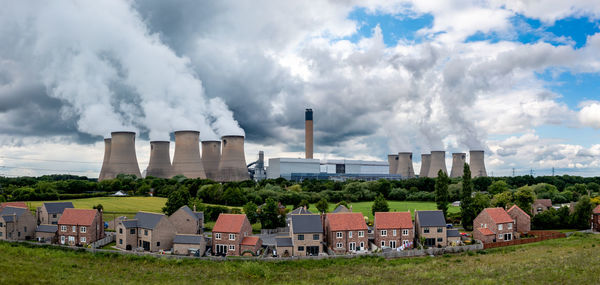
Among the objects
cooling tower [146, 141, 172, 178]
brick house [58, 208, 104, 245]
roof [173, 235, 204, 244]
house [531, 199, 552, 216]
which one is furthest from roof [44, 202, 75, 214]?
house [531, 199, 552, 216]

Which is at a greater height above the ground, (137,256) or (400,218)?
(400,218)

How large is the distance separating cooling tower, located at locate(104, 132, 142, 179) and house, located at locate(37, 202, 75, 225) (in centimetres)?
3914

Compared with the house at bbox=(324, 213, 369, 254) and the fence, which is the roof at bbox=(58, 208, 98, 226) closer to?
the house at bbox=(324, 213, 369, 254)

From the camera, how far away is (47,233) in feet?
146

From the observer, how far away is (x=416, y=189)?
87.5m

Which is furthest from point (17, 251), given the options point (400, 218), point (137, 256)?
point (400, 218)

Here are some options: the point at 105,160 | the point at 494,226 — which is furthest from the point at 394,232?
the point at 105,160

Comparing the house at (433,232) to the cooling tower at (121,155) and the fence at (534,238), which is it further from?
the cooling tower at (121,155)

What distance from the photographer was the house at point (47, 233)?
44062 millimetres

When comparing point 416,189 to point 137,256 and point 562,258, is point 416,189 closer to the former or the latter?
point 562,258

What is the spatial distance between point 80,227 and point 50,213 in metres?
8.06

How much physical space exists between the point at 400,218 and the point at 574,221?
935 inches

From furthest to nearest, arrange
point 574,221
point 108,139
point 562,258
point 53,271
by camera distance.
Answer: point 108,139 → point 574,221 → point 562,258 → point 53,271

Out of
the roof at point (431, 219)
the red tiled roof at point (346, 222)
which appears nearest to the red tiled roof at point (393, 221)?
the roof at point (431, 219)
